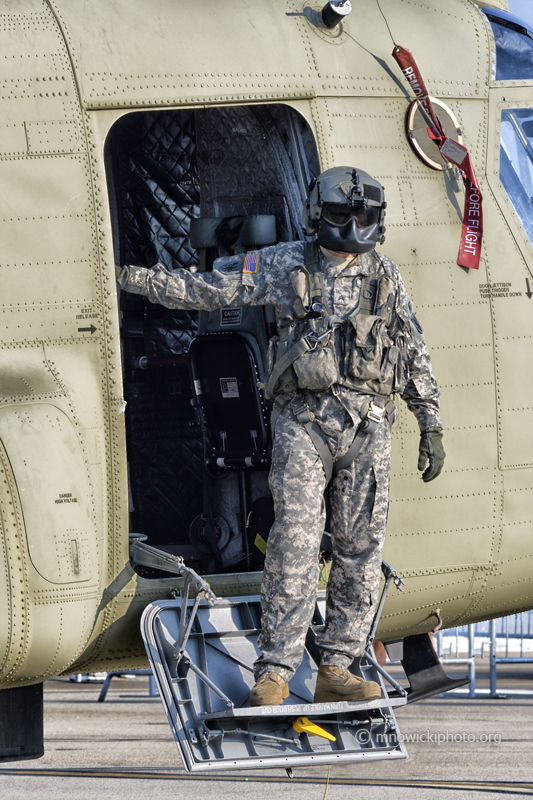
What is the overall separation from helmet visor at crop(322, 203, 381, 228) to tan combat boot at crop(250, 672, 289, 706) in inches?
80.4

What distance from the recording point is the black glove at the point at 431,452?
15.8 feet

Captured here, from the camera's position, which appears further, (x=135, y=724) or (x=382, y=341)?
(x=135, y=724)

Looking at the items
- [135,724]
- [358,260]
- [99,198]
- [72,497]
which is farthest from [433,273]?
[135,724]

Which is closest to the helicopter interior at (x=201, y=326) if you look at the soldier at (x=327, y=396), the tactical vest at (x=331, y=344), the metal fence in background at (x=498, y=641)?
the soldier at (x=327, y=396)

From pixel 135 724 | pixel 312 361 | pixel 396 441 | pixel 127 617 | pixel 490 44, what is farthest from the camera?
pixel 135 724

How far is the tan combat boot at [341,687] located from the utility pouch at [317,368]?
1298 mm

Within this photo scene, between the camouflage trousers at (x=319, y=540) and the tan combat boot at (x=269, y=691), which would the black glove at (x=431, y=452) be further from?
the tan combat boot at (x=269, y=691)

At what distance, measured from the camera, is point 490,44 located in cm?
565

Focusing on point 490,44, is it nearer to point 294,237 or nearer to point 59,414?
point 294,237

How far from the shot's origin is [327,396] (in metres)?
4.56

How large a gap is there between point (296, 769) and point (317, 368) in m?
6.14

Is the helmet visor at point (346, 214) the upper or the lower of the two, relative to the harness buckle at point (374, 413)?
upper

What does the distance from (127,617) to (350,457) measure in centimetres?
135

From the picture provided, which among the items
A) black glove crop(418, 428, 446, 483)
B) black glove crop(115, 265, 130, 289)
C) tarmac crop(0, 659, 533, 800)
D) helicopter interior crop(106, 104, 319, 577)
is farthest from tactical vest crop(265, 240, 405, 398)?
tarmac crop(0, 659, 533, 800)
